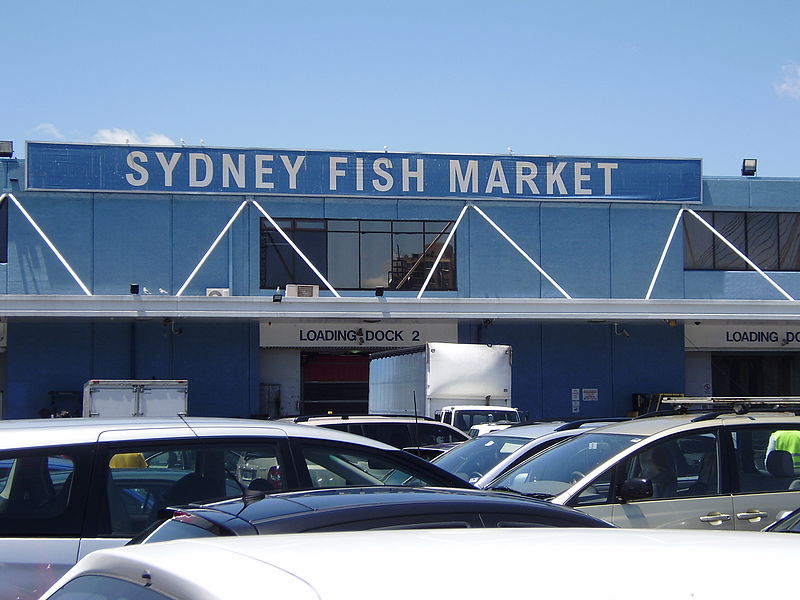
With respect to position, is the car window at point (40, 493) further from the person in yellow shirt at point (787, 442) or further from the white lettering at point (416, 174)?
the white lettering at point (416, 174)

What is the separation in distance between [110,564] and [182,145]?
27.1 metres

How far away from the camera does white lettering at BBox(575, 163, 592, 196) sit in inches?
1182

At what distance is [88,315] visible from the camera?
2598cm

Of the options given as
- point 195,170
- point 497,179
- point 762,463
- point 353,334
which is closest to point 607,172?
point 497,179

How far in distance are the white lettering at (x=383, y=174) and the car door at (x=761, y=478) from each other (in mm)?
21472

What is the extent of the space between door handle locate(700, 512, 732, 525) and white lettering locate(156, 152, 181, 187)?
2312 cm

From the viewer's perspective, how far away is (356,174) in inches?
1154

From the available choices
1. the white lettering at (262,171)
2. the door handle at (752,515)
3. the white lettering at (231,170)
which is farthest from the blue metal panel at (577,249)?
the door handle at (752,515)

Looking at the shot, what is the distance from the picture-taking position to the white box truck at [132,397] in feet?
77.3

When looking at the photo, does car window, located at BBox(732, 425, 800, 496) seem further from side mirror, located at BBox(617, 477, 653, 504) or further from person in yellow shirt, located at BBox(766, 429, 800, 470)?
side mirror, located at BBox(617, 477, 653, 504)

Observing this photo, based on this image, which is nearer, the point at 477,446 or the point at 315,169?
the point at 477,446

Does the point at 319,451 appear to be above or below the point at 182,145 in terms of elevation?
below

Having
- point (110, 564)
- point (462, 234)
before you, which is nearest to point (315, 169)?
Result: point (462, 234)

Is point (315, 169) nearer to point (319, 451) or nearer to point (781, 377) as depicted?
point (781, 377)
